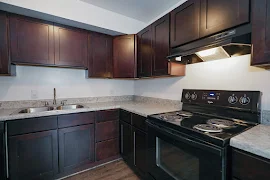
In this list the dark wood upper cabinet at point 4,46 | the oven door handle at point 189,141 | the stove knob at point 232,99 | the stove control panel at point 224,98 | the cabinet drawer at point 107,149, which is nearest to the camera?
the oven door handle at point 189,141

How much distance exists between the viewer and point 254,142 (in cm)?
78

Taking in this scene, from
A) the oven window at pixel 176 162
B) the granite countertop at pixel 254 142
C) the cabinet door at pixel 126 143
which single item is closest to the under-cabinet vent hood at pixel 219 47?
the granite countertop at pixel 254 142

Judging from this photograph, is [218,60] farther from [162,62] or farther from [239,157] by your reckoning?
[239,157]

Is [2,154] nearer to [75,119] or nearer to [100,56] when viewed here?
[75,119]

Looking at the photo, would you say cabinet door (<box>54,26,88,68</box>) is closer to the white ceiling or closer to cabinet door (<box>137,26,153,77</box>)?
the white ceiling

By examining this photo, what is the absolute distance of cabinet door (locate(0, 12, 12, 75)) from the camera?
1604mm

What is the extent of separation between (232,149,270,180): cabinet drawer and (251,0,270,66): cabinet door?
0.62 meters

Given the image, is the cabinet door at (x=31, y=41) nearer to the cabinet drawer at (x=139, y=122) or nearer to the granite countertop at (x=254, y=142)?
the cabinet drawer at (x=139, y=122)

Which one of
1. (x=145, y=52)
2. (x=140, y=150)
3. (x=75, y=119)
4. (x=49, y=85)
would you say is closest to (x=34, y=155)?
(x=75, y=119)

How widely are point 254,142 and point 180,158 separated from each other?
0.55m

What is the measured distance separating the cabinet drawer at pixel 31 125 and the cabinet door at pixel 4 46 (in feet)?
2.17

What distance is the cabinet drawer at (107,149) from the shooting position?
6.65ft

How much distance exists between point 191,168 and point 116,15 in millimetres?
2369

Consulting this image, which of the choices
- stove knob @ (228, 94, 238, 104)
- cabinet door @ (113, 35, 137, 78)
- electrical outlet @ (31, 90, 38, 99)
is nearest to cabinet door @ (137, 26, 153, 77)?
cabinet door @ (113, 35, 137, 78)
